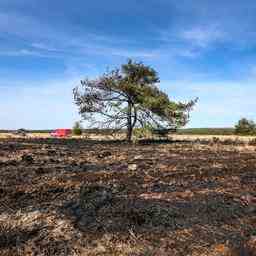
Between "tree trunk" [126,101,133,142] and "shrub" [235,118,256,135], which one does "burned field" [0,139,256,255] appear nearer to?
"tree trunk" [126,101,133,142]

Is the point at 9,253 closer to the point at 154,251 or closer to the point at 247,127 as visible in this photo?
the point at 154,251

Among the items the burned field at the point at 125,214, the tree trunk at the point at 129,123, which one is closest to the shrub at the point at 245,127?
the tree trunk at the point at 129,123

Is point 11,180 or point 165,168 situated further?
point 165,168

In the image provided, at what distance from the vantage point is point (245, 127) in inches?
3255

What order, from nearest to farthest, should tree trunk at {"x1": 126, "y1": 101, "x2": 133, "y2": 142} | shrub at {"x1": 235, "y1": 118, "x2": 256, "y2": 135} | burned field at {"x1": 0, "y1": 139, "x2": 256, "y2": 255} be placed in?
burned field at {"x1": 0, "y1": 139, "x2": 256, "y2": 255}, tree trunk at {"x1": 126, "y1": 101, "x2": 133, "y2": 142}, shrub at {"x1": 235, "y1": 118, "x2": 256, "y2": 135}

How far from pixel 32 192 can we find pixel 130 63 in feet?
93.2

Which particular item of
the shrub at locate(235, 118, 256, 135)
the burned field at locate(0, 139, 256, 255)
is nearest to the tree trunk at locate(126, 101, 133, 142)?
the burned field at locate(0, 139, 256, 255)

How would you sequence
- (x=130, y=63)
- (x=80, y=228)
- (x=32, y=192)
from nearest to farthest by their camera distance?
1. (x=80, y=228)
2. (x=32, y=192)
3. (x=130, y=63)

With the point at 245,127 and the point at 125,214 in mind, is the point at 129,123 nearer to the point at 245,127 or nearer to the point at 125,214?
the point at 125,214

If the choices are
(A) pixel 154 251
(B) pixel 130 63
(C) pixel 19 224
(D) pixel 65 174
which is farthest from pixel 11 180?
(B) pixel 130 63

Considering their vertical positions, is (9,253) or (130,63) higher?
(130,63)

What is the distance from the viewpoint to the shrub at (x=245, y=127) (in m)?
81.4

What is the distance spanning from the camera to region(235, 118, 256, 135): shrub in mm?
81356

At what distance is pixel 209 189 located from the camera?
1062cm
